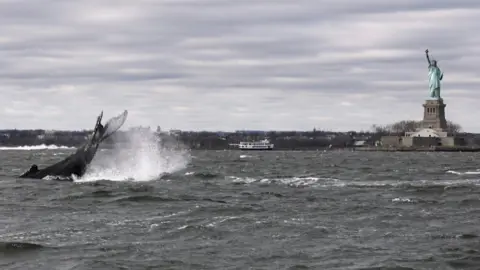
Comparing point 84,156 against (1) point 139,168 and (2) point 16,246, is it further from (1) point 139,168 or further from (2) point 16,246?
(2) point 16,246

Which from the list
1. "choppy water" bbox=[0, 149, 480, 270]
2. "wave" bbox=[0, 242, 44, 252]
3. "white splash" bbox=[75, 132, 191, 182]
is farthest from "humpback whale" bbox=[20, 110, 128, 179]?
"wave" bbox=[0, 242, 44, 252]

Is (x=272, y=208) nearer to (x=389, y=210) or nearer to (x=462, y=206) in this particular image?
(x=389, y=210)

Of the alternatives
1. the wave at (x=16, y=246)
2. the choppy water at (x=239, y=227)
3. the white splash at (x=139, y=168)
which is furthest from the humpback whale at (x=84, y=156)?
the wave at (x=16, y=246)

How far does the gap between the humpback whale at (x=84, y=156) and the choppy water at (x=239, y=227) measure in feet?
22.2

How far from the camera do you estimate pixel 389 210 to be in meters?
37.6

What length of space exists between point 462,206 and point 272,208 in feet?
26.6

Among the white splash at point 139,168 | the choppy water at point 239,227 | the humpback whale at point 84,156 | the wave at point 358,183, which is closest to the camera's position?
the choppy water at point 239,227

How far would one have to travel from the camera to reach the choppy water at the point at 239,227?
25.1 m

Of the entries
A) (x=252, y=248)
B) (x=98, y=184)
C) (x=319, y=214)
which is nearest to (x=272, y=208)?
(x=319, y=214)

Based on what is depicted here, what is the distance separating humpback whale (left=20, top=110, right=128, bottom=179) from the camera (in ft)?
187

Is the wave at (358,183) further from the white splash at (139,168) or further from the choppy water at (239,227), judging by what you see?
the white splash at (139,168)

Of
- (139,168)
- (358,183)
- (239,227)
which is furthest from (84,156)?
(239,227)

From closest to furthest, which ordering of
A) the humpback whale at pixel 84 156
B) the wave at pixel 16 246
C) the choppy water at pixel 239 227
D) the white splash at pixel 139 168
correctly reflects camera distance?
the choppy water at pixel 239 227, the wave at pixel 16 246, the humpback whale at pixel 84 156, the white splash at pixel 139 168

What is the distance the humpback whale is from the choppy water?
677cm
